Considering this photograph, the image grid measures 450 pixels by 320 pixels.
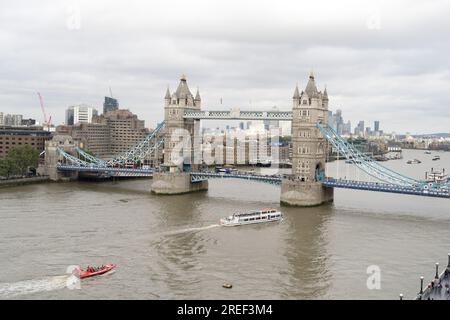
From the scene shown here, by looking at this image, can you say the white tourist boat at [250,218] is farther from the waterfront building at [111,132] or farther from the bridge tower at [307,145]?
the waterfront building at [111,132]

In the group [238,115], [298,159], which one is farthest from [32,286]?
[238,115]

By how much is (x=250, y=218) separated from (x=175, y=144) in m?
25.3

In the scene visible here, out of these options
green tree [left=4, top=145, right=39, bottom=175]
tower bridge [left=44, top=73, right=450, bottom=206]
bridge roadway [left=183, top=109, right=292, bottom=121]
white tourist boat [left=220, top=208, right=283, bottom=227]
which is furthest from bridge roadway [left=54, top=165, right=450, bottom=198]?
white tourist boat [left=220, top=208, right=283, bottom=227]

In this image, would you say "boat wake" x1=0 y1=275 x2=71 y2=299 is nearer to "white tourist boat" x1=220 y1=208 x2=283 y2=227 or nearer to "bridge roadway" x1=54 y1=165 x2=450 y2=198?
"white tourist boat" x1=220 y1=208 x2=283 y2=227

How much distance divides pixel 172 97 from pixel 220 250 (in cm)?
3765

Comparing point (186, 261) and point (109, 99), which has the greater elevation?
point (109, 99)

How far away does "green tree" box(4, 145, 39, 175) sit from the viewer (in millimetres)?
79688

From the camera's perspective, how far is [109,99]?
187625mm

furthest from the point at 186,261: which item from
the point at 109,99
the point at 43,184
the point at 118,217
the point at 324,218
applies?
the point at 109,99

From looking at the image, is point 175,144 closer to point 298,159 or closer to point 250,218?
point 298,159

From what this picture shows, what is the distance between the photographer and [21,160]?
8194cm

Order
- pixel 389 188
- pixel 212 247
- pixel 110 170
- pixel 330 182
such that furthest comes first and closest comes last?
pixel 110 170, pixel 330 182, pixel 389 188, pixel 212 247
